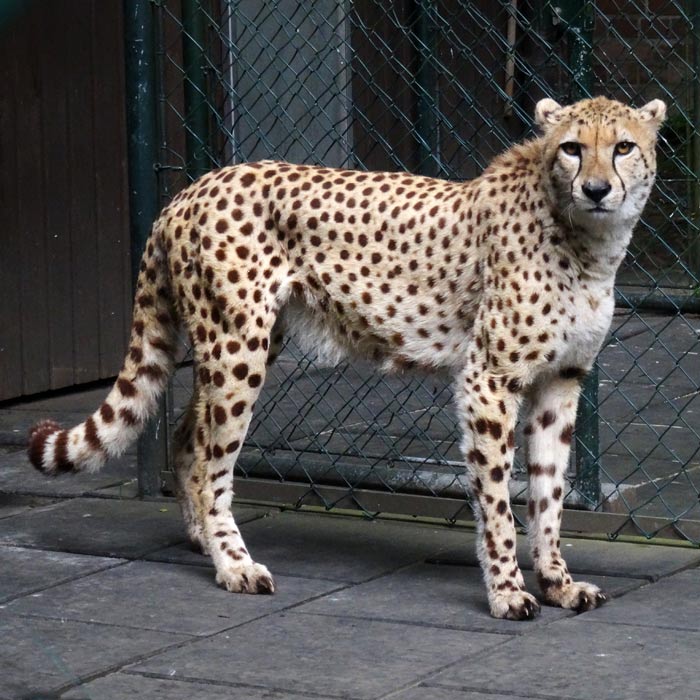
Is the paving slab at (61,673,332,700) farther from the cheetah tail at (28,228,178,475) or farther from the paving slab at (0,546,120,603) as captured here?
the cheetah tail at (28,228,178,475)

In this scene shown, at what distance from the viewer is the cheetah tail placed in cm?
516

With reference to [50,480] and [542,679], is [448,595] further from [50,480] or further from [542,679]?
[50,480]

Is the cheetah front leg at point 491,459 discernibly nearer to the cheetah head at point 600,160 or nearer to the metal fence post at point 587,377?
the cheetah head at point 600,160

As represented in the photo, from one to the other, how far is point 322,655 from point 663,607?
3.67 feet

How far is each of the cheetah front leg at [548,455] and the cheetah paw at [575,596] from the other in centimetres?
12

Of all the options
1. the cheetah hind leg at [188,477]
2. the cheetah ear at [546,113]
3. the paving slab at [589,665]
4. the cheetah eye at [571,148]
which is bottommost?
the paving slab at [589,665]

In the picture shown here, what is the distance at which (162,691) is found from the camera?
12.6 ft

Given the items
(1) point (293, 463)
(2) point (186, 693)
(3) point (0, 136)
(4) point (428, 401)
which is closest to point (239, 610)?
(2) point (186, 693)

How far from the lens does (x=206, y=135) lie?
20.7 feet

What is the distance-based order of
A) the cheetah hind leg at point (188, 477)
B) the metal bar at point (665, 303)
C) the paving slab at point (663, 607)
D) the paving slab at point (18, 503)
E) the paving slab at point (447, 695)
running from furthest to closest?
1. the paving slab at point (18, 503)
2. the metal bar at point (665, 303)
3. the cheetah hind leg at point (188, 477)
4. the paving slab at point (663, 607)
5. the paving slab at point (447, 695)

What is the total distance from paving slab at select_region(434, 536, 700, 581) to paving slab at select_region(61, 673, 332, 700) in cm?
152

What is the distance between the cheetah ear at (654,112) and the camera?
4.74 m

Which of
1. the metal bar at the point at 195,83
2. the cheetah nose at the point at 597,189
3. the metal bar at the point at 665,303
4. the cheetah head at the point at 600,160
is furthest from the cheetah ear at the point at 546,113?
the metal bar at the point at 195,83

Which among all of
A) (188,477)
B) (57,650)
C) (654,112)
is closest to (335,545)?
(188,477)
